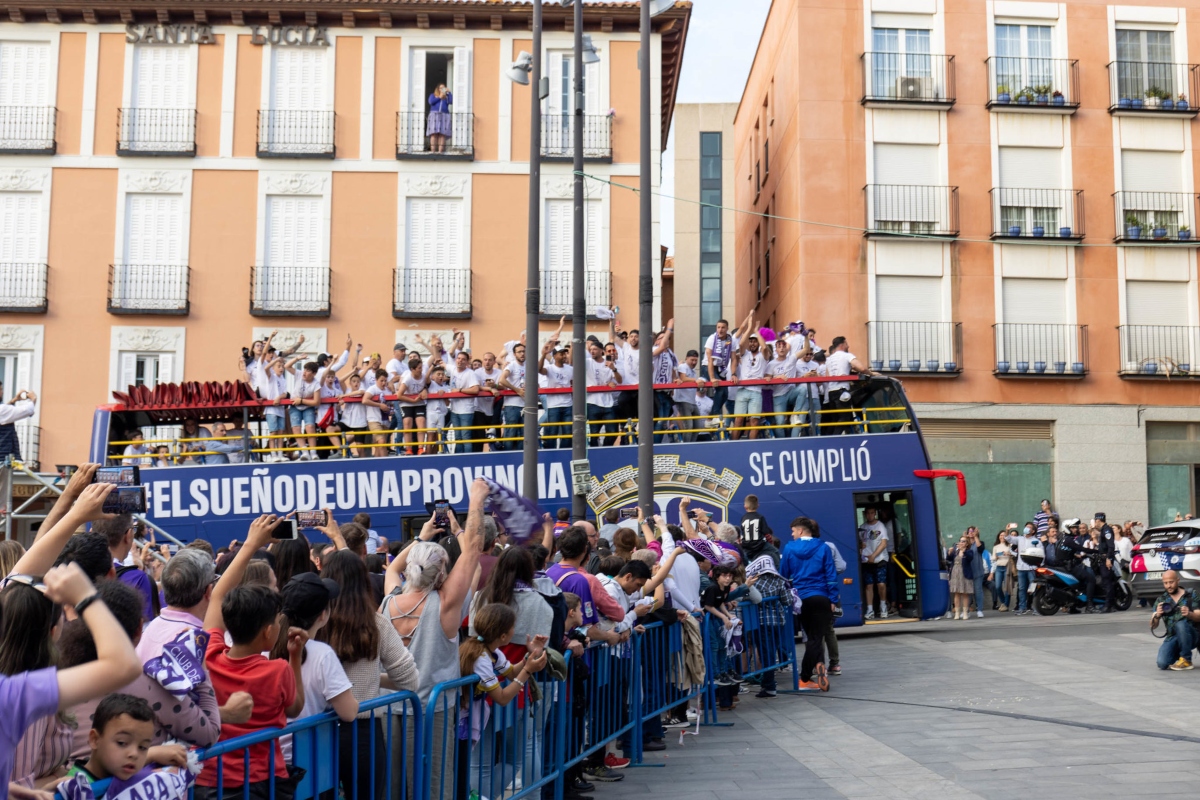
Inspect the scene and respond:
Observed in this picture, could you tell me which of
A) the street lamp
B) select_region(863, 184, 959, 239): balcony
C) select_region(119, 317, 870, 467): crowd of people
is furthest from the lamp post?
select_region(863, 184, 959, 239): balcony

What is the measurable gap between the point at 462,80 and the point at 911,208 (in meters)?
11.0

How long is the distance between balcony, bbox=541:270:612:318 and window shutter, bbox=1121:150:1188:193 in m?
13.0

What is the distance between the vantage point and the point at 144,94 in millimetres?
28391

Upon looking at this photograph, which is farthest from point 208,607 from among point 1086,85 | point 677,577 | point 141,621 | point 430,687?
point 1086,85

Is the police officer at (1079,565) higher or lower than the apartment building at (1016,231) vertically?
lower

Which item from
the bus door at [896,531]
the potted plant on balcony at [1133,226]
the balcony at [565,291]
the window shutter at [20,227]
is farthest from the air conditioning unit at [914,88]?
the window shutter at [20,227]

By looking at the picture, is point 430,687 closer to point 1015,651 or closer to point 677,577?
point 677,577

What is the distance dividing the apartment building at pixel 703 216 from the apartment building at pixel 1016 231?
2099cm

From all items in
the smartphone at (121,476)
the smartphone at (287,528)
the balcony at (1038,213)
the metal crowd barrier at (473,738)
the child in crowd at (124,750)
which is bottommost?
the metal crowd barrier at (473,738)

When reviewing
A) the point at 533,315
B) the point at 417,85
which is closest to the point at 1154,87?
the point at 417,85

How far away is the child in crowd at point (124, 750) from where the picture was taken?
3840 mm

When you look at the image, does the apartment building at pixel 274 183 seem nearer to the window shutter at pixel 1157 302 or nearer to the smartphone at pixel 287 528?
the window shutter at pixel 1157 302

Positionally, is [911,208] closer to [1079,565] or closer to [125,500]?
[1079,565]

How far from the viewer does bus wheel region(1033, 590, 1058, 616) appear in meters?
23.2
